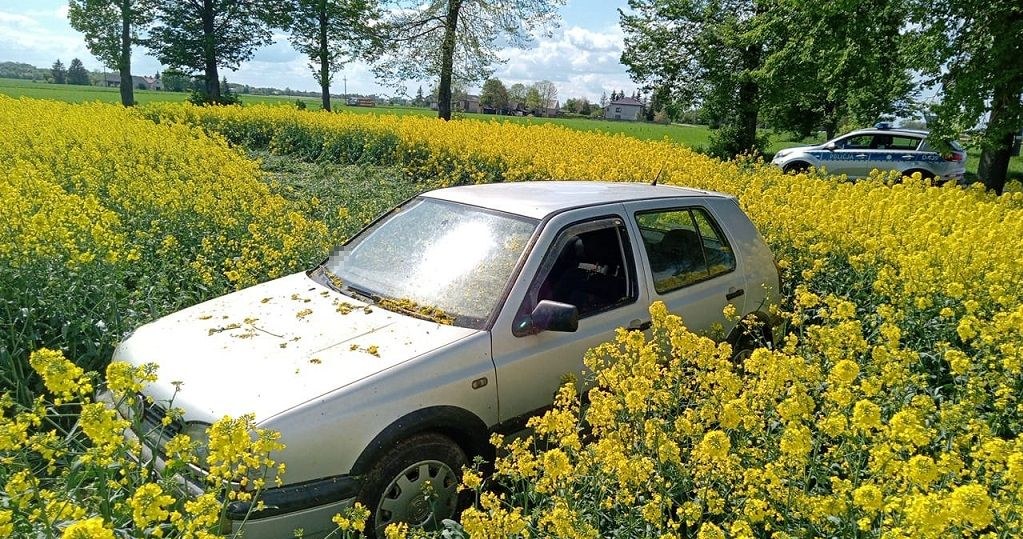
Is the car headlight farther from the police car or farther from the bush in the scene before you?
the bush

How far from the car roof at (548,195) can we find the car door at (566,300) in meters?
0.15

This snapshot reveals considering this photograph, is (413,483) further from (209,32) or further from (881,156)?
(209,32)

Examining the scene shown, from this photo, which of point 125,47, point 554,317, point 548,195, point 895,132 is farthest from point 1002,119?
point 125,47

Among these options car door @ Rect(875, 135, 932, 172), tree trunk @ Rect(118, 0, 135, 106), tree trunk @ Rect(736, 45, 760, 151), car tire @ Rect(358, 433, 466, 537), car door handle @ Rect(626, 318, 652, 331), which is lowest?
car tire @ Rect(358, 433, 466, 537)

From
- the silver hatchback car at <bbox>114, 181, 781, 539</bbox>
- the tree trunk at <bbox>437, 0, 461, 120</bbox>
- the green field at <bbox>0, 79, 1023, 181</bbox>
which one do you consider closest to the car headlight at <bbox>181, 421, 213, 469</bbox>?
the silver hatchback car at <bbox>114, 181, 781, 539</bbox>

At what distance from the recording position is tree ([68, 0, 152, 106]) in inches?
1414

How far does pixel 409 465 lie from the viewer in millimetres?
2801

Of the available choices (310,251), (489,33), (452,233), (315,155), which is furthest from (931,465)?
(489,33)

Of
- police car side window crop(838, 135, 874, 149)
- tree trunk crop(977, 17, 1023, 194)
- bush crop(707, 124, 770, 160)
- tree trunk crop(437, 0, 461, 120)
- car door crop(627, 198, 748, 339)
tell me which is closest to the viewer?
car door crop(627, 198, 748, 339)

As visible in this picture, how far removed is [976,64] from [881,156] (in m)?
5.77

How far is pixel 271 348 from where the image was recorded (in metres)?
3.00

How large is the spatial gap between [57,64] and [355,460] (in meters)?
148

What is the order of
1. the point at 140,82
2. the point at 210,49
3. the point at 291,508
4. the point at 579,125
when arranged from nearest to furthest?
the point at 291,508 < the point at 210,49 < the point at 579,125 < the point at 140,82

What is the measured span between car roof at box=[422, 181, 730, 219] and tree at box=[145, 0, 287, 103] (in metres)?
38.8
